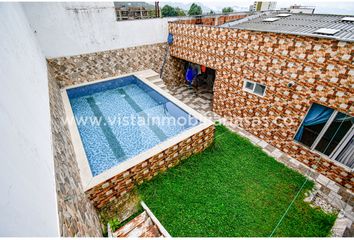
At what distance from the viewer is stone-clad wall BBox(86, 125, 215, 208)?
3404mm

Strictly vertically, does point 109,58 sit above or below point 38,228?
below

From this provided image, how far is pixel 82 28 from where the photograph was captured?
6.65m

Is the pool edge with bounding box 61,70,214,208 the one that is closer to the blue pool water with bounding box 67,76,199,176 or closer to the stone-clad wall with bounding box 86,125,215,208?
the stone-clad wall with bounding box 86,125,215,208

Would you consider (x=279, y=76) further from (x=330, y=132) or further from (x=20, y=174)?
(x=20, y=174)

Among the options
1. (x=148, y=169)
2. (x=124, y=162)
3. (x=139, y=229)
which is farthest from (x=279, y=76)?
(x=139, y=229)

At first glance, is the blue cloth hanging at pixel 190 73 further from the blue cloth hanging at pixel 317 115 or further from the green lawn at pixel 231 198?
the blue cloth hanging at pixel 317 115

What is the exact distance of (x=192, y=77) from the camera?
8.82 m

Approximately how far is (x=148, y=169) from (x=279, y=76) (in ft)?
14.3

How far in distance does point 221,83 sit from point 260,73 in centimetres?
155

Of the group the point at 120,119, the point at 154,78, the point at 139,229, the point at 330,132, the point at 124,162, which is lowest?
the point at 139,229

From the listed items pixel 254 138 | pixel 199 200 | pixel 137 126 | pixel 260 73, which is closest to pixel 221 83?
pixel 260 73

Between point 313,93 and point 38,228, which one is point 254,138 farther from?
point 38,228

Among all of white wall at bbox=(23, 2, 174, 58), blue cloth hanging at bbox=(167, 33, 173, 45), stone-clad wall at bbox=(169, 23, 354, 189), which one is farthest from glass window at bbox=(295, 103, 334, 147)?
white wall at bbox=(23, 2, 174, 58)

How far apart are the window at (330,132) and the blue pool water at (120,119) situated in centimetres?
307
